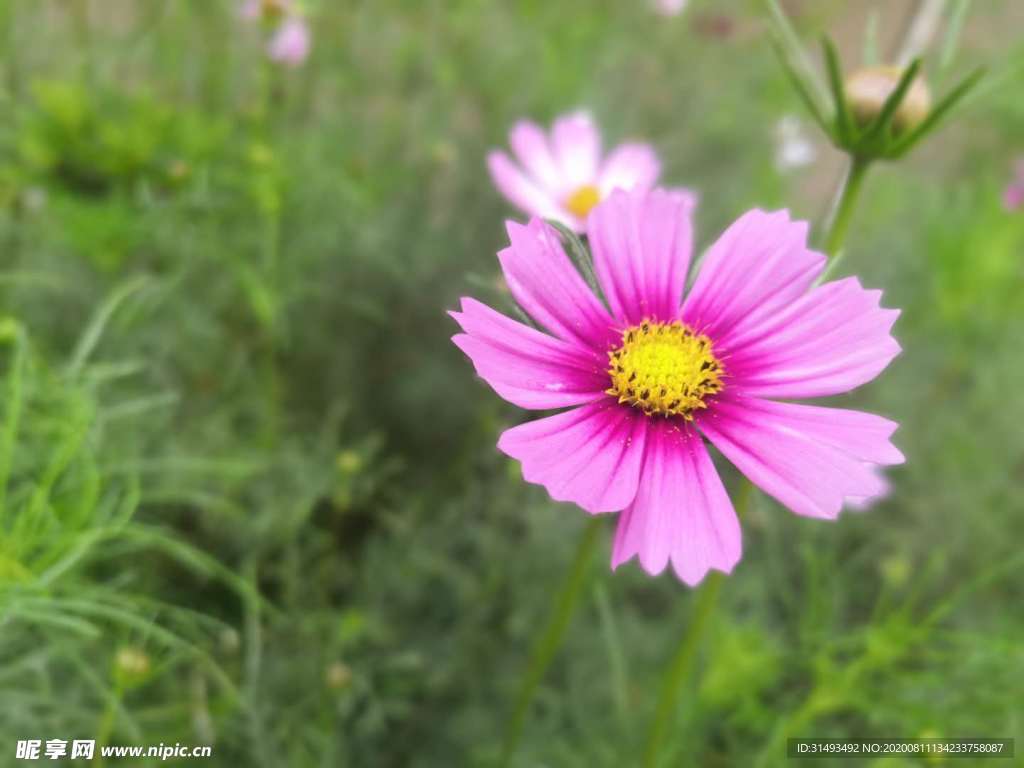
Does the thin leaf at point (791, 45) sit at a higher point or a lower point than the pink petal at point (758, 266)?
higher

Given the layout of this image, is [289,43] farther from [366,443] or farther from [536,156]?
[366,443]

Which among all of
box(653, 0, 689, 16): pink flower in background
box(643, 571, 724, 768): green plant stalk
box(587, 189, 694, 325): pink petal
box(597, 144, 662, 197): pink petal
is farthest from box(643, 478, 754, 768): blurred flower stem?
box(653, 0, 689, 16): pink flower in background

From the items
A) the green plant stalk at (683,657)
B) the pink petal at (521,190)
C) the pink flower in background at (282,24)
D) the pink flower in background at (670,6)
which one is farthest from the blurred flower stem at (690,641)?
the pink flower in background at (670,6)

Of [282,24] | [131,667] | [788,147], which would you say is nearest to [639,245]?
[131,667]

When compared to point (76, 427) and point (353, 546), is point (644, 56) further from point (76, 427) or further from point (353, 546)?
point (76, 427)

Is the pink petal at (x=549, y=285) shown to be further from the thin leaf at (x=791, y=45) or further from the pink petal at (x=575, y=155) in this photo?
the pink petal at (x=575, y=155)

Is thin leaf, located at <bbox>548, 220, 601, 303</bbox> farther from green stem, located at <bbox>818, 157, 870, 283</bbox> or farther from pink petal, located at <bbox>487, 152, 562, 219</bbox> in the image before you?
pink petal, located at <bbox>487, 152, 562, 219</bbox>
